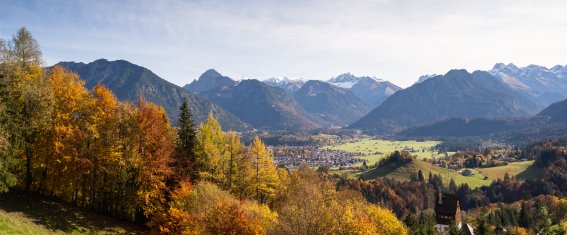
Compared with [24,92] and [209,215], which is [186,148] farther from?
[24,92]

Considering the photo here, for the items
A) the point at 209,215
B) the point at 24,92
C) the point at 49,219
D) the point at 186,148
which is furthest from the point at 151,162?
the point at 24,92

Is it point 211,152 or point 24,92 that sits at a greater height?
point 24,92

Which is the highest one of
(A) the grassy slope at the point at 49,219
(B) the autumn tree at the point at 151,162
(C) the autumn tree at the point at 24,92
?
(C) the autumn tree at the point at 24,92

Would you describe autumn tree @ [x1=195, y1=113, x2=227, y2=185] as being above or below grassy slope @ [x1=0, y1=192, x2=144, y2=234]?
above

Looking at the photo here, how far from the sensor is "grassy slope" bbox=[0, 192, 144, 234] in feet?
145

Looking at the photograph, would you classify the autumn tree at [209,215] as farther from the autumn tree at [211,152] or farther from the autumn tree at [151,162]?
the autumn tree at [211,152]

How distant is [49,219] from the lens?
162ft

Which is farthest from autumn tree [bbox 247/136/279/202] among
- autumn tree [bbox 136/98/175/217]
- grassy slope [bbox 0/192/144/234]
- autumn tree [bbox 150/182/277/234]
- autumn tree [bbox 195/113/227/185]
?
A: grassy slope [bbox 0/192/144/234]

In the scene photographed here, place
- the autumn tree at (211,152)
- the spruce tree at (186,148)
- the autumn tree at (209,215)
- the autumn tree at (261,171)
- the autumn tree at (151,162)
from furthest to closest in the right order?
the autumn tree at (261,171), the autumn tree at (211,152), the spruce tree at (186,148), the autumn tree at (151,162), the autumn tree at (209,215)

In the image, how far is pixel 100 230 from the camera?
174ft

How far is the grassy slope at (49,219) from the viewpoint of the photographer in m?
44.1

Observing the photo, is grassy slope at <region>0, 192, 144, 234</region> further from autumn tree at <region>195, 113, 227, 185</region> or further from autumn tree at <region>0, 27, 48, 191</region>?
autumn tree at <region>195, 113, 227, 185</region>

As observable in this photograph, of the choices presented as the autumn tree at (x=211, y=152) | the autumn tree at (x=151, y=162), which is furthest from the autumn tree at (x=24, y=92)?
the autumn tree at (x=211, y=152)

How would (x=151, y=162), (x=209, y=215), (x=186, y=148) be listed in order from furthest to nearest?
(x=186, y=148) → (x=151, y=162) → (x=209, y=215)
